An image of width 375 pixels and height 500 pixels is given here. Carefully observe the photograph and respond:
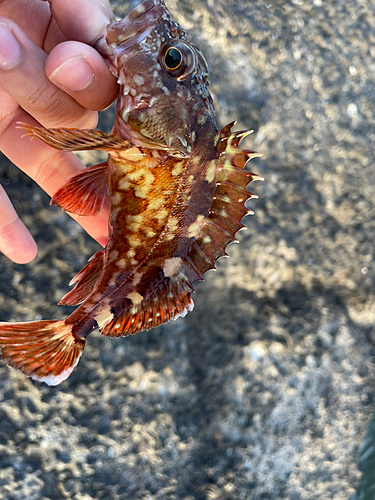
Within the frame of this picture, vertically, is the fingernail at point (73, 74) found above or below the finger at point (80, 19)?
below

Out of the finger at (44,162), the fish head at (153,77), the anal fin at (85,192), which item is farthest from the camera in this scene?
the finger at (44,162)

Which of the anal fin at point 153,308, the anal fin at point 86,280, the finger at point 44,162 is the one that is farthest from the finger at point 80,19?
the anal fin at point 153,308

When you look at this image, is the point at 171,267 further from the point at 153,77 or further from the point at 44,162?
the point at 44,162

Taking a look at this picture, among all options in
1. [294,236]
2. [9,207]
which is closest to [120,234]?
[9,207]

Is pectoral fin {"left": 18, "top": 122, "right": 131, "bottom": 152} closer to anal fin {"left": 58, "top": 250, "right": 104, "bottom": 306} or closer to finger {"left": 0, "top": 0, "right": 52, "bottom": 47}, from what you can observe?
anal fin {"left": 58, "top": 250, "right": 104, "bottom": 306}

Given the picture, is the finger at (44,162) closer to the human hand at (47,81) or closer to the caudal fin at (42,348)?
the human hand at (47,81)

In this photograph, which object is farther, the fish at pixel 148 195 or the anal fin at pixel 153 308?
→ the anal fin at pixel 153 308

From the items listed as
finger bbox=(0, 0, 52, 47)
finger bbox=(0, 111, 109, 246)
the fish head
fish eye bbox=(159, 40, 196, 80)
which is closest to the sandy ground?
finger bbox=(0, 111, 109, 246)

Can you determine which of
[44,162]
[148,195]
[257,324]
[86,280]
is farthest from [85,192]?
[257,324]
